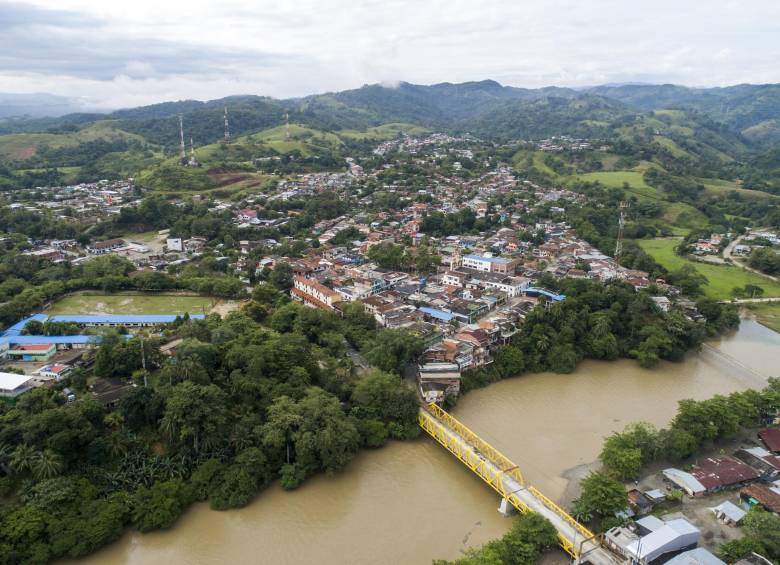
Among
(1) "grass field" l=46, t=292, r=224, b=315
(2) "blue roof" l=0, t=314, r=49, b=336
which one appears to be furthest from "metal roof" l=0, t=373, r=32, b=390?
(1) "grass field" l=46, t=292, r=224, b=315

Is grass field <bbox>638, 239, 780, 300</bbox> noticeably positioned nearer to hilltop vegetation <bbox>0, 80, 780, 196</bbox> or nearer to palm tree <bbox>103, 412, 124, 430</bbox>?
hilltop vegetation <bbox>0, 80, 780, 196</bbox>

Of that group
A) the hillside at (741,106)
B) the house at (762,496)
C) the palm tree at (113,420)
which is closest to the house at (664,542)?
the house at (762,496)

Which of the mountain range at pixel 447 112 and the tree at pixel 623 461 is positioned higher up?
the mountain range at pixel 447 112

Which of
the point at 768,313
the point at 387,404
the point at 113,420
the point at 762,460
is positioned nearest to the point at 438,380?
the point at 387,404

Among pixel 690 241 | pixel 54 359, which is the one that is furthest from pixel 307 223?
pixel 690 241

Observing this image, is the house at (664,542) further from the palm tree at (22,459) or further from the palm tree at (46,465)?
the palm tree at (22,459)
